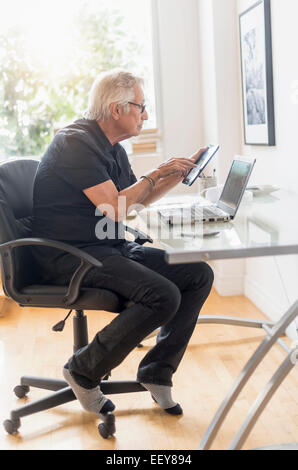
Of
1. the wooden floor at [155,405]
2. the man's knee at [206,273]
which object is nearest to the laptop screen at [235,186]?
the man's knee at [206,273]

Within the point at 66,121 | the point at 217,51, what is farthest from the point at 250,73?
the point at 66,121

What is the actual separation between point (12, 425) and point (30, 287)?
49cm

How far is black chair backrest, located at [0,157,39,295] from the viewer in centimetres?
223

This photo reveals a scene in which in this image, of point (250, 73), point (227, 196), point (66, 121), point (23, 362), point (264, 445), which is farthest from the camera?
point (66, 121)

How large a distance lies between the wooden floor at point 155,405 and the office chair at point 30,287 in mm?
74

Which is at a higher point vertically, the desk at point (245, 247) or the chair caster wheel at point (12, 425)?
the desk at point (245, 247)

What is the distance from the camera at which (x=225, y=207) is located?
7.59 feet

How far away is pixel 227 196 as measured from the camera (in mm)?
2354

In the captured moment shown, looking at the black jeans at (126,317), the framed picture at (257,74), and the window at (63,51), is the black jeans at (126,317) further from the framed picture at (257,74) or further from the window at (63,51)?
the window at (63,51)

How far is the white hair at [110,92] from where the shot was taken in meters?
2.34

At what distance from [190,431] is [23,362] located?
104 cm

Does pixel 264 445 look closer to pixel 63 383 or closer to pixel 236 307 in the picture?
pixel 63 383

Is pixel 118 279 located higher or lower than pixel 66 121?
lower

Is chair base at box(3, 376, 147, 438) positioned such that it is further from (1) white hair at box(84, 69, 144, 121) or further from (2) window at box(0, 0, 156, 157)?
(2) window at box(0, 0, 156, 157)
